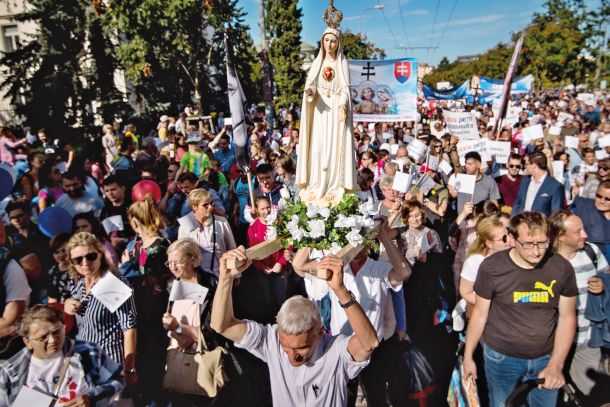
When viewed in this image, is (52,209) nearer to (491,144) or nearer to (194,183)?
(194,183)

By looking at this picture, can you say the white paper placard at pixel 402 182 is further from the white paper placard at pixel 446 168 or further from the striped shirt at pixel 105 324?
the striped shirt at pixel 105 324

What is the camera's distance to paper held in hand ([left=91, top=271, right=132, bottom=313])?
11.1 ft

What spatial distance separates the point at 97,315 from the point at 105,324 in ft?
0.31

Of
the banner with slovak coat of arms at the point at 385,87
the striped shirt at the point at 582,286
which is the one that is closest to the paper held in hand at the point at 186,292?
the striped shirt at the point at 582,286

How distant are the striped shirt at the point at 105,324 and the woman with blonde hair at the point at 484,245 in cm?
286

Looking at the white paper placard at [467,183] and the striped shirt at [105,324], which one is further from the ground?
the white paper placard at [467,183]

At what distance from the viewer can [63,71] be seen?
64.2 feet

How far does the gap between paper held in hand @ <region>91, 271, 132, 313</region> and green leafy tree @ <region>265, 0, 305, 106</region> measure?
113ft

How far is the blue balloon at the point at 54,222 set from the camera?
4723 millimetres

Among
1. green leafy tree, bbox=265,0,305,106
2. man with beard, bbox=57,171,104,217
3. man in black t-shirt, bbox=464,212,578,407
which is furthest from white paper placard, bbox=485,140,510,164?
green leafy tree, bbox=265,0,305,106

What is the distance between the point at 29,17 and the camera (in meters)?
17.9

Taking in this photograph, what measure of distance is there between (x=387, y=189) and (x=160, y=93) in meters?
25.2

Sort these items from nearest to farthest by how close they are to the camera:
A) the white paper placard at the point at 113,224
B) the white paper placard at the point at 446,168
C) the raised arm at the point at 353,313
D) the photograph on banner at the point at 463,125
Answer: the raised arm at the point at 353,313 < the white paper placard at the point at 113,224 < the white paper placard at the point at 446,168 < the photograph on banner at the point at 463,125

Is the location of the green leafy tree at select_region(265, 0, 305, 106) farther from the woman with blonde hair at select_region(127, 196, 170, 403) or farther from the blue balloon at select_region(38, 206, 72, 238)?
the woman with blonde hair at select_region(127, 196, 170, 403)
